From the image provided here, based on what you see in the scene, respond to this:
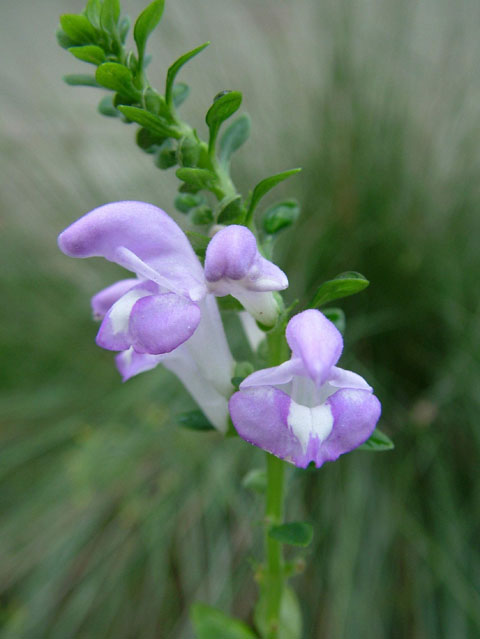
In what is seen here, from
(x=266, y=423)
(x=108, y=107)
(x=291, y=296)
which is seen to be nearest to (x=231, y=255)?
(x=266, y=423)

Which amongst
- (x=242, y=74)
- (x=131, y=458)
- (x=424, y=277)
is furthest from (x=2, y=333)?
(x=424, y=277)

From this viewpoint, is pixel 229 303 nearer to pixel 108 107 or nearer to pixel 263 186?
pixel 263 186

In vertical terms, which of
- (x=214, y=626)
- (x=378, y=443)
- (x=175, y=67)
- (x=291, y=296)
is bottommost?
(x=291, y=296)

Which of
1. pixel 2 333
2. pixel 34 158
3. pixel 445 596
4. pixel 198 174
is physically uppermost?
pixel 198 174

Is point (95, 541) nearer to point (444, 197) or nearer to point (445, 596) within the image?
point (445, 596)

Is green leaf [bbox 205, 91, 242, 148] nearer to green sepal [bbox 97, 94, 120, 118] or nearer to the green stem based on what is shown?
green sepal [bbox 97, 94, 120, 118]

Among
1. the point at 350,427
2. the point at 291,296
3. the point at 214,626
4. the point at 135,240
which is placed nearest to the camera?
the point at 350,427
